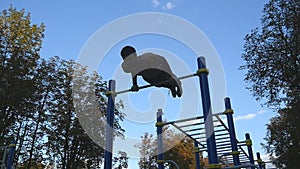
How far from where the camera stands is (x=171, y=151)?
65.6ft

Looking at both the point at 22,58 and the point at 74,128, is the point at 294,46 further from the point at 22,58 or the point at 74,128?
the point at 22,58

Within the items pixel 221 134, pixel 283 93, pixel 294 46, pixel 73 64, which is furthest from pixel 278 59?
pixel 73 64

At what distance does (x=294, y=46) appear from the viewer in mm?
10883

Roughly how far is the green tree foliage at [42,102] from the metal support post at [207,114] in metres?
10.2

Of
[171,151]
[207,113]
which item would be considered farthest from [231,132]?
[171,151]

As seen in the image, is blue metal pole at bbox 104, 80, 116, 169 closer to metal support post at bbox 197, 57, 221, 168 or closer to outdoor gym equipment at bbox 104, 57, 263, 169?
outdoor gym equipment at bbox 104, 57, 263, 169

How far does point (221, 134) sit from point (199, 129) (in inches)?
33.2

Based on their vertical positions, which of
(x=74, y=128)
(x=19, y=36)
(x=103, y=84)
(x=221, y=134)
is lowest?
(x=221, y=134)

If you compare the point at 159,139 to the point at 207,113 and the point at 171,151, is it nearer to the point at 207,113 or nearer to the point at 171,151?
the point at 207,113

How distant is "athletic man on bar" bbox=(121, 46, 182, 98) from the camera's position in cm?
440

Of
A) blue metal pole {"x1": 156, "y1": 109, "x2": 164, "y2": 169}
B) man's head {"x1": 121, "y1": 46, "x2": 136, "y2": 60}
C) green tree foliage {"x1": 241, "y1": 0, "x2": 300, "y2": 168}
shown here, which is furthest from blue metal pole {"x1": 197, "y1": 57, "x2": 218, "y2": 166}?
green tree foliage {"x1": 241, "y1": 0, "x2": 300, "y2": 168}

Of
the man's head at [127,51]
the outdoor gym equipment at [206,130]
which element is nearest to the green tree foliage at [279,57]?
the outdoor gym equipment at [206,130]

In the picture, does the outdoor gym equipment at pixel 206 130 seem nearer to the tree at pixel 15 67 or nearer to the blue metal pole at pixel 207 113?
the blue metal pole at pixel 207 113

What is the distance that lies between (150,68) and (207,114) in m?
1.20
